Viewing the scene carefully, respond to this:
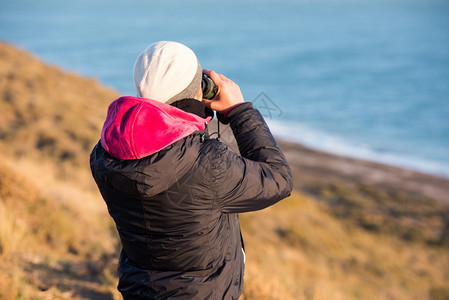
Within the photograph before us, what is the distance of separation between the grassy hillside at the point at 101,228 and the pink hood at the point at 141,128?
6.37 feet

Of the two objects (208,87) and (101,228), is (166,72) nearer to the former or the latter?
(208,87)

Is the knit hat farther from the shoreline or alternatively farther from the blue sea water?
the shoreline

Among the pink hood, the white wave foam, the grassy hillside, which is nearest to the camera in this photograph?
the pink hood

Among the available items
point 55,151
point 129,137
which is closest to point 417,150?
point 55,151

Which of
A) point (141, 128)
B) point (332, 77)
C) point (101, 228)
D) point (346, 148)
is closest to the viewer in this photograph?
point (141, 128)

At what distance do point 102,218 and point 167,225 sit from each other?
4.32 metres

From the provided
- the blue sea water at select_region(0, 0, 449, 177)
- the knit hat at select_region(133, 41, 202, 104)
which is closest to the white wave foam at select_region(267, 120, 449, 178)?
the blue sea water at select_region(0, 0, 449, 177)

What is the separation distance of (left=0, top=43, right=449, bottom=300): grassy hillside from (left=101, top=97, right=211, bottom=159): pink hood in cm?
194

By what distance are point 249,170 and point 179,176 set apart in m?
0.25

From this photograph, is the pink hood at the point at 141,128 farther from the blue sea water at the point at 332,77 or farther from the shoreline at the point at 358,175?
the shoreline at the point at 358,175

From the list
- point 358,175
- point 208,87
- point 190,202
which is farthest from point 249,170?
point 358,175

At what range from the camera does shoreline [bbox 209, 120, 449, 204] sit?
16.4 meters

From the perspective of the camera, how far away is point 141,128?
1319mm

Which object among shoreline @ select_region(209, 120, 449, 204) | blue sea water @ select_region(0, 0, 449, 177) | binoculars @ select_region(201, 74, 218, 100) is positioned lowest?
blue sea water @ select_region(0, 0, 449, 177)
